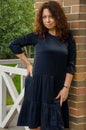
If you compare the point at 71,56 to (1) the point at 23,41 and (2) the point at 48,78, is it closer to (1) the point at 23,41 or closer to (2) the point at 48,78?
(2) the point at 48,78

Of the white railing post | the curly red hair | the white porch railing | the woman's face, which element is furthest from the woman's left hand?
the white railing post

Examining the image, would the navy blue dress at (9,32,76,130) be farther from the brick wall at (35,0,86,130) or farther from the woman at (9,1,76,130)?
the brick wall at (35,0,86,130)

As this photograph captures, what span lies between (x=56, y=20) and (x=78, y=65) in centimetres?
50

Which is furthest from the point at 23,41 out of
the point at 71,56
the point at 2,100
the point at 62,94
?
the point at 2,100

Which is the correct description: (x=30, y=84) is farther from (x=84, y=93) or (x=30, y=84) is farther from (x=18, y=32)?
(x=18, y=32)

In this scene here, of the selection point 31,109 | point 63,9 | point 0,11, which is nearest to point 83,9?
point 63,9

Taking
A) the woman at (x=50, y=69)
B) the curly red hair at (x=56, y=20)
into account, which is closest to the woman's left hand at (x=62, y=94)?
the woman at (x=50, y=69)

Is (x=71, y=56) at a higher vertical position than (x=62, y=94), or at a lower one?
higher

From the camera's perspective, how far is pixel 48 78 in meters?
3.85

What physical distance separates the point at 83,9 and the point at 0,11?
12150mm

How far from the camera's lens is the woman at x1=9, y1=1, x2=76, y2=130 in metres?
3.82

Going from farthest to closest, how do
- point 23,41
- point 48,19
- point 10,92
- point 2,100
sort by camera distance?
point 2,100 < point 10,92 < point 23,41 < point 48,19

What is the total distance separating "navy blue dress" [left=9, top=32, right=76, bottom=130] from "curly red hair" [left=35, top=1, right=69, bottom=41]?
0.15ft

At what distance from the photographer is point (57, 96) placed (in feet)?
12.8
